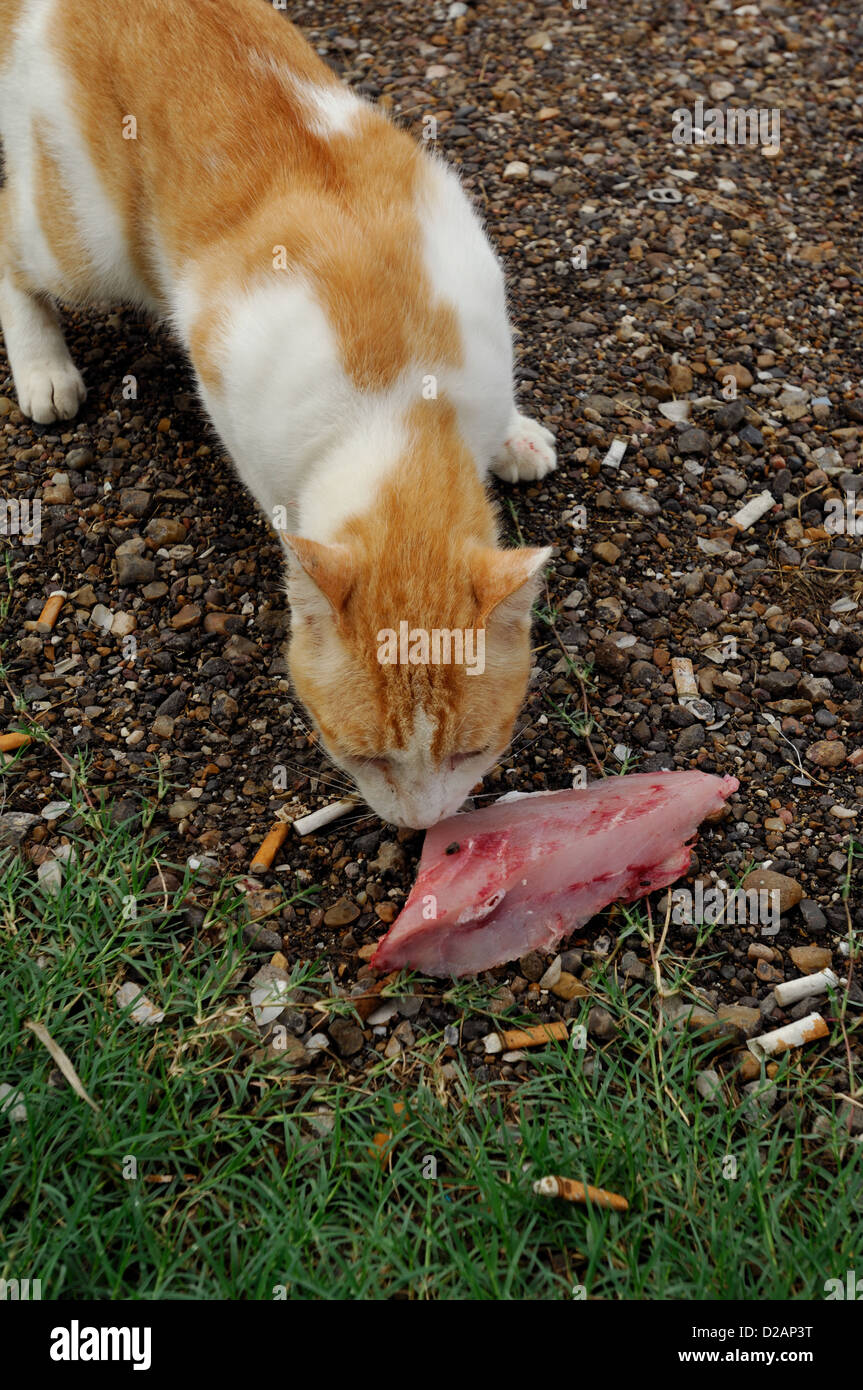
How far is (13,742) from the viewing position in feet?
9.88

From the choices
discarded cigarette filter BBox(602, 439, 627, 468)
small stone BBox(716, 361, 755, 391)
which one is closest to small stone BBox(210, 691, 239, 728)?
discarded cigarette filter BBox(602, 439, 627, 468)

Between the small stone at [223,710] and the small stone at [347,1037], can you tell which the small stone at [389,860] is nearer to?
the small stone at [347,1037]

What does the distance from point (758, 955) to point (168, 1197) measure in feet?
4.55

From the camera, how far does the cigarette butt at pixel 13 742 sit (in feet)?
9.86

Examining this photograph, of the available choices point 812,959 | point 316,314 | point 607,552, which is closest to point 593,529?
point 607,552

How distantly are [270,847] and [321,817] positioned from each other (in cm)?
15

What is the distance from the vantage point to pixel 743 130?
467 centimetres

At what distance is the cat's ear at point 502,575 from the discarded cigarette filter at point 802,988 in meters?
1.06

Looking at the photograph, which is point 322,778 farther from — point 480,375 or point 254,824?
point 480,375

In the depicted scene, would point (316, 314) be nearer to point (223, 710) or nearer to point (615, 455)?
point (223, 710)

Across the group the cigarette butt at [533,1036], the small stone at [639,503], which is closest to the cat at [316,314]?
the small stone at [639,503]

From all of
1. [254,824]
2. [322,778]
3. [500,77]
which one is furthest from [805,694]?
[500,77]

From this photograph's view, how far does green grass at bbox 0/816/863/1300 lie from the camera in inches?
82.9

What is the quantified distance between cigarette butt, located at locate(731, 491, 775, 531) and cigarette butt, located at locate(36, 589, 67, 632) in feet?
6.75
